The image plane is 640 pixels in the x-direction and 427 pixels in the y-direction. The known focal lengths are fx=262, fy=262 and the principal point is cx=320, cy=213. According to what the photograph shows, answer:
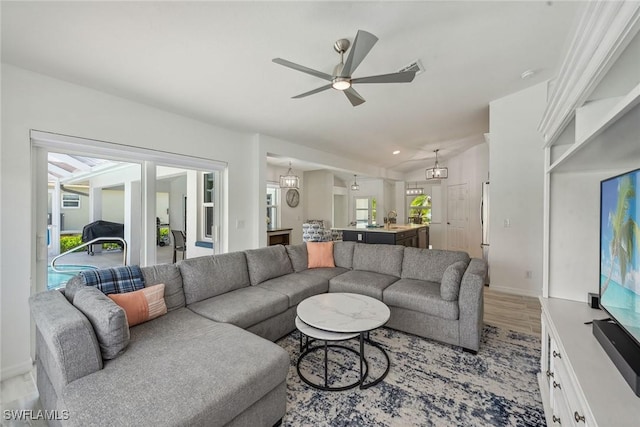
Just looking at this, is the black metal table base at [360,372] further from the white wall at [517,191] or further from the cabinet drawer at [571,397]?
the white wall at [517,191]

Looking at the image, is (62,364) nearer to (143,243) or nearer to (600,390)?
(143,243)

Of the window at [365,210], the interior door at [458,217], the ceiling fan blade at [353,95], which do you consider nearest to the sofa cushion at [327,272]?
the ceiling fan blade at [353,95]

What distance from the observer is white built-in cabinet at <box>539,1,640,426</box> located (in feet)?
2.93

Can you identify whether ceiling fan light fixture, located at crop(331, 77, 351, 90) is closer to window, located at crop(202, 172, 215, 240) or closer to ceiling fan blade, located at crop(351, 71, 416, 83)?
ceiling fan blade, located at crop(351, 71, 416, 83)

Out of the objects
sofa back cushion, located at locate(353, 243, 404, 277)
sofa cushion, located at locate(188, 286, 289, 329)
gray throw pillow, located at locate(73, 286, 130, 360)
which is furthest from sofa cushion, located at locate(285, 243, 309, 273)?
gray throw pillow, located at locate(73, 286, 130, 360)

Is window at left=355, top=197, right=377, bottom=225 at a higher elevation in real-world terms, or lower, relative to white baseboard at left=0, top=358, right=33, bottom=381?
higher

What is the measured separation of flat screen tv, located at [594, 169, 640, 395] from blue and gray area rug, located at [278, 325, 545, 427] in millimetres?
852

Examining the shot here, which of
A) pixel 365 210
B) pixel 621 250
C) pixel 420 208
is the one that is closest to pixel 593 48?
pixel 621 250

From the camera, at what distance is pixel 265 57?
7.93 ft

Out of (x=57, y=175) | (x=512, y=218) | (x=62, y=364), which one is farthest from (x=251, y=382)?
(x=512, y=218)

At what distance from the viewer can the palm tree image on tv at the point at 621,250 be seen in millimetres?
1081

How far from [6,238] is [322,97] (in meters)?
3.39

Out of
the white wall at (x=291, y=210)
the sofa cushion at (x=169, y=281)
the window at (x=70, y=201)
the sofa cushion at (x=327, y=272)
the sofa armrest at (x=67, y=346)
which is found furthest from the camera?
the white wall at (x=291, y=210)

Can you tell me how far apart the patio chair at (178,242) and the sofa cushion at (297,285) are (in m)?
2.34
